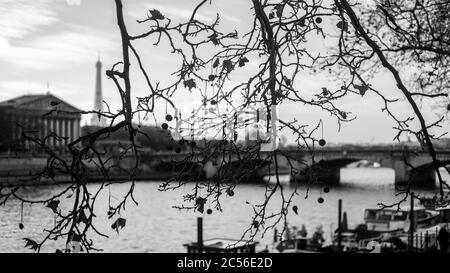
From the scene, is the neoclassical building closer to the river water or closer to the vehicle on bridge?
the river water

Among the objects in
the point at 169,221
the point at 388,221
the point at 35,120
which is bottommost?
the point at 169,221

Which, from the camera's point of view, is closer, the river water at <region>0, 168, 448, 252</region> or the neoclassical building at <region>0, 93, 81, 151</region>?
the neoclassical building at <region>0, 93, 81, 151</region>

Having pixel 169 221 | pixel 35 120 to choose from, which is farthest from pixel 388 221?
pixel 35 120

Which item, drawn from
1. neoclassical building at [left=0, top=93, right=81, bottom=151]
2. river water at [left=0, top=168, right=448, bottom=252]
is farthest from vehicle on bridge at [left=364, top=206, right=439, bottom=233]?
neoclassical building at [left=0, top=93, right=81, bottom=151]

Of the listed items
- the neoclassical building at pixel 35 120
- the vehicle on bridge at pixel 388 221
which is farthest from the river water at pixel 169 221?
the vehicle on bridge at pixel 388 221

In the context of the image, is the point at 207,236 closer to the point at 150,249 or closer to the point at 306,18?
the point at 150,249

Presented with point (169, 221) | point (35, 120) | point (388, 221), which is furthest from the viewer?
point (169, 221)

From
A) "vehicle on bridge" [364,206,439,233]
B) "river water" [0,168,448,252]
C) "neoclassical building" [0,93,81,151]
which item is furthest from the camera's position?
"vehicle on bridge" [364,206,439,233]

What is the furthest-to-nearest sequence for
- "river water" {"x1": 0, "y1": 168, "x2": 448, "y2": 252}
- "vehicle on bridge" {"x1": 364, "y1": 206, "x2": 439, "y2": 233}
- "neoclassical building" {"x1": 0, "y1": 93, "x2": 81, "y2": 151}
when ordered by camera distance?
1. "vehicle on bridge" {"x1": 364, "y1": 206, "x2": 439, "y2": 233}
2. "river water" {"x1": 0, "y1": 168, "x2": 448, "y2": 252}
3. "neoclassical building" {"x1": 0, "y1": 93, "x2": 81, "y2": 151}

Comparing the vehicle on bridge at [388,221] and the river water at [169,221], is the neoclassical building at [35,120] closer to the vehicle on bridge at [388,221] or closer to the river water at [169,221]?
the river water at [169,221]

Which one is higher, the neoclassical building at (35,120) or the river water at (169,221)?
the neoclassical building at (35,120)

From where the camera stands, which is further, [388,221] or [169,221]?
[169,221]

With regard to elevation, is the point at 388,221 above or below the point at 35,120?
below

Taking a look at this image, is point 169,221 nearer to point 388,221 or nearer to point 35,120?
point 388,221
